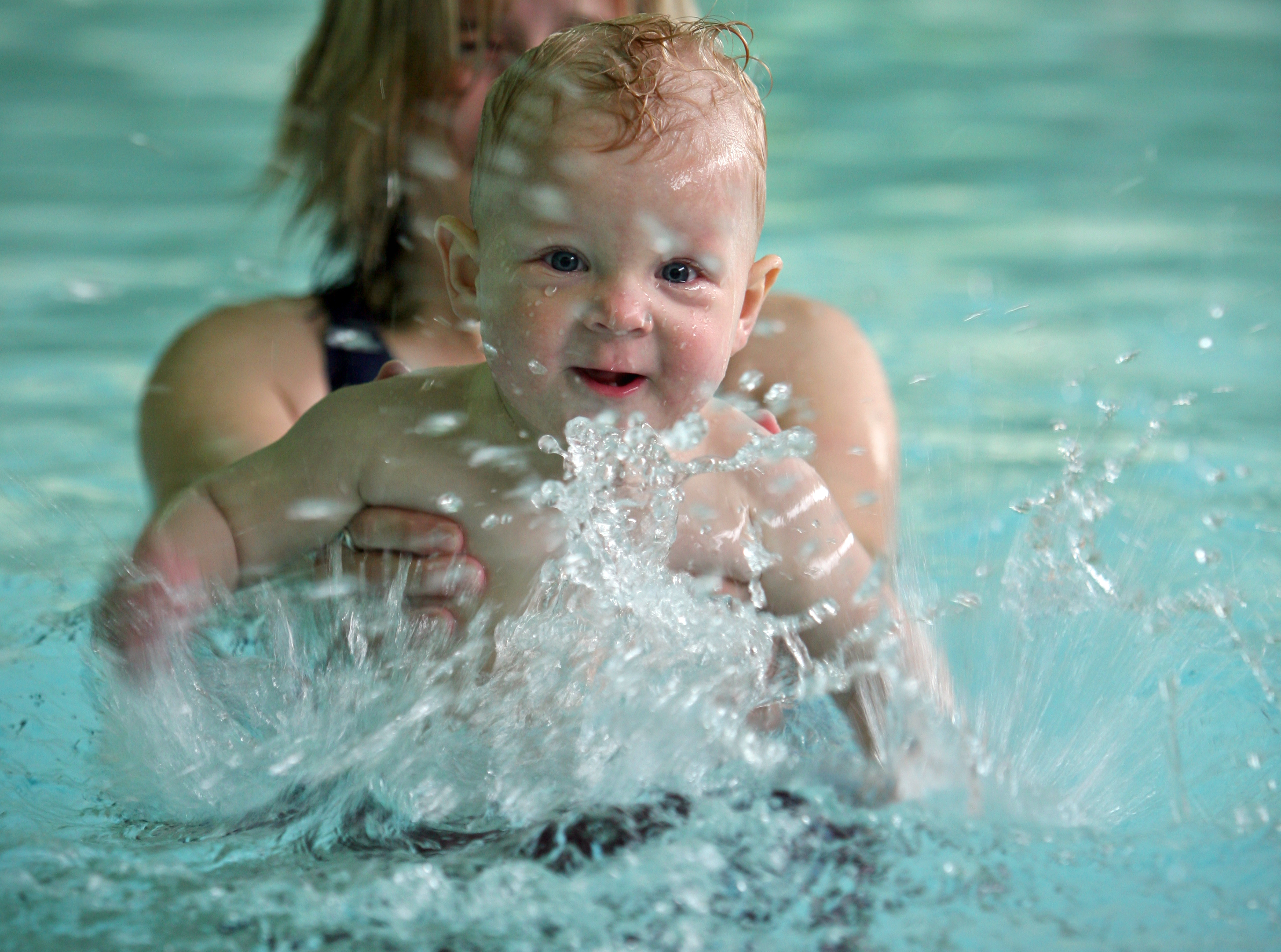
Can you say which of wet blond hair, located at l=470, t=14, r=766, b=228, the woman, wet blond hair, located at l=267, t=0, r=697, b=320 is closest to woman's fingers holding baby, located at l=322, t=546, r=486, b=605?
wet blond hair, located at l=470, t=14, r=766, b=228

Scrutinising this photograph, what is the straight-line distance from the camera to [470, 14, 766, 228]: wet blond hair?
122cm

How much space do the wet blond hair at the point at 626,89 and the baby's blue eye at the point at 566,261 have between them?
8 cm

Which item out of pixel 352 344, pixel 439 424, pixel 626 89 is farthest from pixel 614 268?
pixel 352 344

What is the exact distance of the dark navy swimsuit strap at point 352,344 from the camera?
6.42 feet

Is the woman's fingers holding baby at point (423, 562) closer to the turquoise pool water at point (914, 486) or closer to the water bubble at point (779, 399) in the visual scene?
the turquoise pool water at point (914, 486)

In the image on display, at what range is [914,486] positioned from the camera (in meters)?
2.71

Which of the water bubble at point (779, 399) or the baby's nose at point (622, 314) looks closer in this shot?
the baby's nose at point (622, 314)

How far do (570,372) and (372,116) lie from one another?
880mm

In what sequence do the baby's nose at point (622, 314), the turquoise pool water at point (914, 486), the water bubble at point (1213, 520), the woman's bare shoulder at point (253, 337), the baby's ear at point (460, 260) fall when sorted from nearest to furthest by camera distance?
1. the turquoise pool water at point (914, 486)
2. the baby's nose at point (622, 314)
3. the baby's ear at point (460, 260)
4. the woman's bare shoulder at point (253, 337)
5. the water bubble at point (1213, 520)

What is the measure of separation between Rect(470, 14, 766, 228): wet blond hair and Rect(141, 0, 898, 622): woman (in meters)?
0.55

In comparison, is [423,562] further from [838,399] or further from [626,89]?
[838,399]

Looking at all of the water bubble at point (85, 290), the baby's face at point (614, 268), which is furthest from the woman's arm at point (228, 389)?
the water bubble at point (85, 290)

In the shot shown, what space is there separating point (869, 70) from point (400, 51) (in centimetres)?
349

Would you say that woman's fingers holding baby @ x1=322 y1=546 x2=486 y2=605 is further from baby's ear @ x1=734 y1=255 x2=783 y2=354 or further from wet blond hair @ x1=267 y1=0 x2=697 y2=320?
wet blond hair @ x1=267 y1=0 x2=697 y2=320
